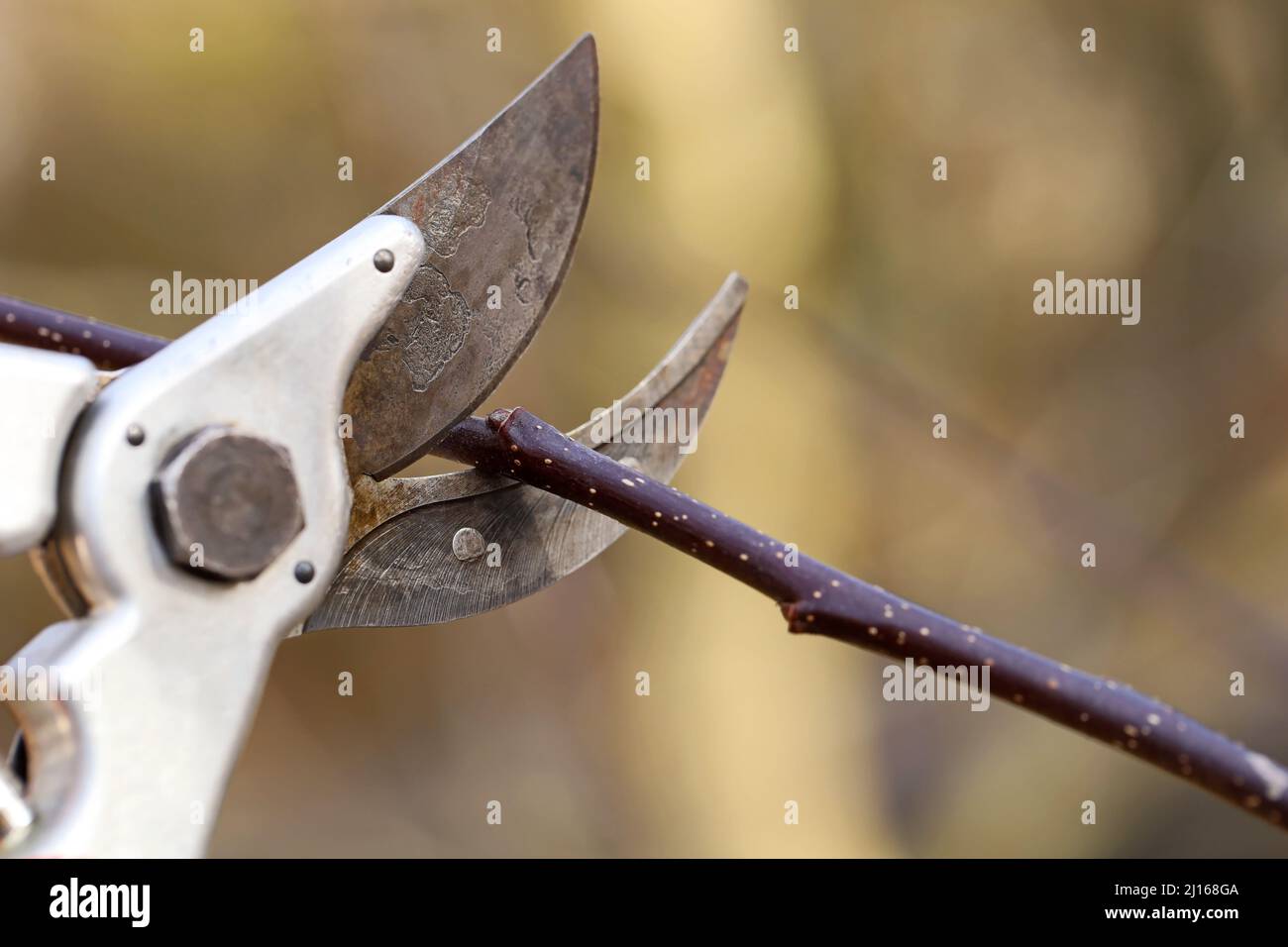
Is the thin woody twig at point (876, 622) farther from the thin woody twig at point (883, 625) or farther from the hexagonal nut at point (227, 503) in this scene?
the hexagonal nut at point (227, 503)

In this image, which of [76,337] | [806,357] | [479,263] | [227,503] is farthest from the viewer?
[806,357]

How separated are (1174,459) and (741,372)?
2.62ft

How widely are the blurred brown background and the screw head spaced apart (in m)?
1.18

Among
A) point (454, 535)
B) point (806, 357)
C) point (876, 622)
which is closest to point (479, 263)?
point (454, 535)

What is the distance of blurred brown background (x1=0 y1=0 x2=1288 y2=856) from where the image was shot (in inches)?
72.4

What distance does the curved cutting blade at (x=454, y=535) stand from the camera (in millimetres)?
654

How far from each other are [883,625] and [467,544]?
0.24 meters

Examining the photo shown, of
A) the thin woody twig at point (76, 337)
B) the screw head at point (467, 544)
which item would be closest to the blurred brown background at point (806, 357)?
the thin woody twig at point (76, 337)

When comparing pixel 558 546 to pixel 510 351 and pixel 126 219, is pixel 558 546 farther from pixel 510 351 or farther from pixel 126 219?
pixel 126 219

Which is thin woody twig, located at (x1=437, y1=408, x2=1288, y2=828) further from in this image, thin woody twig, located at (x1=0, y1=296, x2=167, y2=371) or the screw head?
thin woody twig, located at (x1=0, y1=296, x2=167, y2=371)

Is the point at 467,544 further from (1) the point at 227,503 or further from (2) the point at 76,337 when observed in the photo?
(2) the point at 76,337

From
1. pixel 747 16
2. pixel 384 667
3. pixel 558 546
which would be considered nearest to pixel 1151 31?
pixel 747 16

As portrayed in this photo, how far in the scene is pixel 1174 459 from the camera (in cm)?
213

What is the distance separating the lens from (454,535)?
0.69 m
